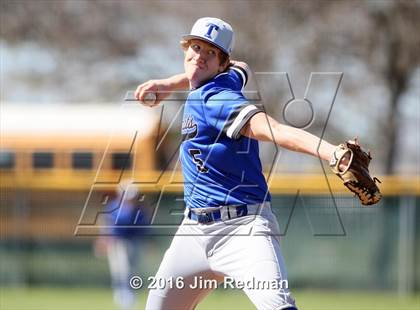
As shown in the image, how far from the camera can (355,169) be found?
529cm

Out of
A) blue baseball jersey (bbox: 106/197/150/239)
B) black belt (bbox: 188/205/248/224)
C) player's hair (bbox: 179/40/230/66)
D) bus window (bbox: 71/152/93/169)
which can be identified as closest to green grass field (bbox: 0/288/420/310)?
blue baseball jersey (bbox: 106/197/150/239)

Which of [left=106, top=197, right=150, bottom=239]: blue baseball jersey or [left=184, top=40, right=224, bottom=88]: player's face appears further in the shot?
[left=106, top=197, right=150, bottom=239]: blue baseball jersey

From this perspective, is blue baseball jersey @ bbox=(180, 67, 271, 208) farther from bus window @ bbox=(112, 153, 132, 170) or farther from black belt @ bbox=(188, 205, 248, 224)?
bus window @ bbox=(112, 153, 132, 170)

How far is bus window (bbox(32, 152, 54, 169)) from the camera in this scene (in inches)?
712

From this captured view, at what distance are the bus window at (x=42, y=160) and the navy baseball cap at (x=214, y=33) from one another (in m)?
12.2

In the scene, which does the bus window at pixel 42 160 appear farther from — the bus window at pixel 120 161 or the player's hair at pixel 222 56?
the player's hair at pixel 222 56

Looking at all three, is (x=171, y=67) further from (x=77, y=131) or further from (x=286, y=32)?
(x=77, y=131)

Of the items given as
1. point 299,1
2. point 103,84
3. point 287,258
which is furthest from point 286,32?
point 287,258

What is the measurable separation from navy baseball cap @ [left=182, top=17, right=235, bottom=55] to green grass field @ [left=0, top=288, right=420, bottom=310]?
6.89 m

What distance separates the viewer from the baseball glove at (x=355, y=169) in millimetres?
5262

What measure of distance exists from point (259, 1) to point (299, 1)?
792mm

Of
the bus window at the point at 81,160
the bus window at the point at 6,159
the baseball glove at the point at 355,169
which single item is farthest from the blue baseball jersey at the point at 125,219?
the baseball glove at the point at 355,169

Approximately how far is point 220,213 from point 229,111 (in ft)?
2.16

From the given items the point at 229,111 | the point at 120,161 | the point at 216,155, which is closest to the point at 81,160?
the point at 120,161
